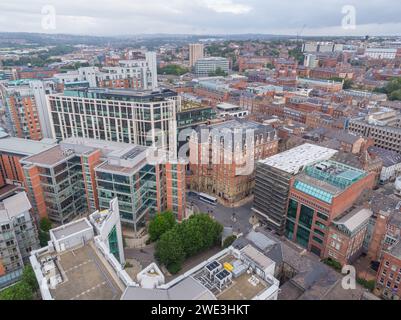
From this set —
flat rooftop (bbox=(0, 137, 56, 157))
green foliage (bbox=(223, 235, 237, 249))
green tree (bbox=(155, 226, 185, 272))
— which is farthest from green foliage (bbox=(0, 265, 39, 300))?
flat rooftop (bbox=(0, 137, 56, 157))

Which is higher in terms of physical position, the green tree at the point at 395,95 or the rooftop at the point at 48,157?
the rooftop at the point at 48,157

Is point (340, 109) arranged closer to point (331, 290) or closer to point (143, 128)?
point (143, 128)

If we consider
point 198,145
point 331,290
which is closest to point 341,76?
point 198,145

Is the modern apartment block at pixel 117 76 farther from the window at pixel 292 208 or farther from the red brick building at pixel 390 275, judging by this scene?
the red brick building at pixel 390 275

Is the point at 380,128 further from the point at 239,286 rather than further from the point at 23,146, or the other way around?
the point at 23,146

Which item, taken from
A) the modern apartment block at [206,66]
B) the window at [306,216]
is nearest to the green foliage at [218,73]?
the modern apartment block at [206,66]

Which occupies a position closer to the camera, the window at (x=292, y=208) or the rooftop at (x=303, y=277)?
the rooftop at (x=303, y=277)

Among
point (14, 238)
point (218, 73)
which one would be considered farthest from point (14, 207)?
point (218, 73)
